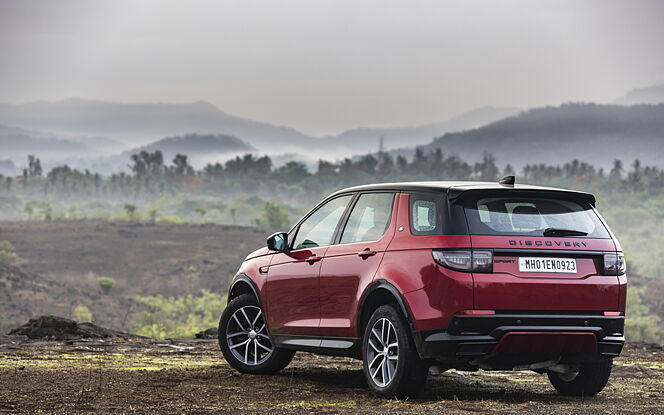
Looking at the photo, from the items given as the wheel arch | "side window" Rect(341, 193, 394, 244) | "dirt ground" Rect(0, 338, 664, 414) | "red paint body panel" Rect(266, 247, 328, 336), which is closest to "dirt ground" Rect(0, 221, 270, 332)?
"dirt ground" Rect(0, 338, 664, 414)

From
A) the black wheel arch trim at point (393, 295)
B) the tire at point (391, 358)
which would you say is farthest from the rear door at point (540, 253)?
the tire at point (391, 358)

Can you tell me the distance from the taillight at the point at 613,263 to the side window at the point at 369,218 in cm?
180

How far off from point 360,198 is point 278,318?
1.70 meters

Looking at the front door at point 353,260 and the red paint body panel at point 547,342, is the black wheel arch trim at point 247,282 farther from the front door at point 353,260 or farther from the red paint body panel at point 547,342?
the red paint body panel at point 547,342

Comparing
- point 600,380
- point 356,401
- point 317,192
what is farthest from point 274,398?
point 317,192

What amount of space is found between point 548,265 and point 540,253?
4.6 inches

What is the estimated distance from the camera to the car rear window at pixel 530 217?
760 centimetres

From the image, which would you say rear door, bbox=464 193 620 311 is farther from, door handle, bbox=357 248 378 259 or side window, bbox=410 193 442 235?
door handle, bbox=357 248 378 259

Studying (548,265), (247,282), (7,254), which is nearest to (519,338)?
(548,265)

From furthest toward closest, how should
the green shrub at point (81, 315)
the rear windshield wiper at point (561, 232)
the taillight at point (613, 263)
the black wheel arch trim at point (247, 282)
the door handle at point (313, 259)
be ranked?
the green shrub at point (81, 315) → the black wheel arch trim at point (247, 282) → the door handle at point (313, 259) → the taillight at point (613, 263) → the rear windshield wiper at point (561, 232)

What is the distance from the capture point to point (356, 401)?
808 cm

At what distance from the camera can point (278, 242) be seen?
9547 millimetres

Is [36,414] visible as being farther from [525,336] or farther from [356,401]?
[525,336]

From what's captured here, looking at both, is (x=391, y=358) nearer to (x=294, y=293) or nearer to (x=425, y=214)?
(x=425, y=214)
